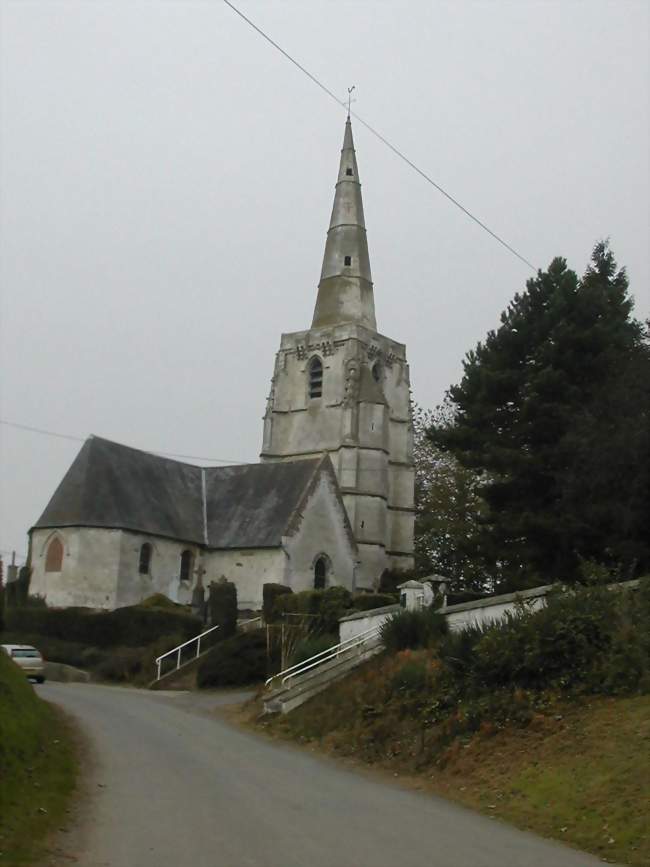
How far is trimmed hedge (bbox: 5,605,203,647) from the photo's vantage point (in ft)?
108

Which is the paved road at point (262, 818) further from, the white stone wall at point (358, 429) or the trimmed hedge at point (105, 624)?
the white stone wall at point (358, 429)

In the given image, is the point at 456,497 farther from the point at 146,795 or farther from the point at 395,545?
the point at 146,795

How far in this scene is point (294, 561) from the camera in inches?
1586

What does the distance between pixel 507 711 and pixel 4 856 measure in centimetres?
829

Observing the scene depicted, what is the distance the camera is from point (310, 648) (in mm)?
22594

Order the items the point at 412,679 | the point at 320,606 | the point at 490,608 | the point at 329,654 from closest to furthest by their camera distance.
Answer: the point at 412,679, the point at 490,608, the point at 329,654, the point at 320,606

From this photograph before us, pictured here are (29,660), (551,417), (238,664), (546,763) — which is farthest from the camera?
(551,417)

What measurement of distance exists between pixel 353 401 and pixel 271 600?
738 inches

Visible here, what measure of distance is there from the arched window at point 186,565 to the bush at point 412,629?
22458 mm

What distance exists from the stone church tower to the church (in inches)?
2.8

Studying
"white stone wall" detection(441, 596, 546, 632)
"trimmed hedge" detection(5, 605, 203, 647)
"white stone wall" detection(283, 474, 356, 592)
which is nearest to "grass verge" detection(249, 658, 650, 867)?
"white stone wall" detection(441, 596, 546, 632)

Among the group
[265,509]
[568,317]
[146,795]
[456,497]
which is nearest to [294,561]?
[265,509]

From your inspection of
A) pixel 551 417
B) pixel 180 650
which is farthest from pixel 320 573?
pixel 551 417

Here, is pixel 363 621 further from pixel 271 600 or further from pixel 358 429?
pixel 358 429
